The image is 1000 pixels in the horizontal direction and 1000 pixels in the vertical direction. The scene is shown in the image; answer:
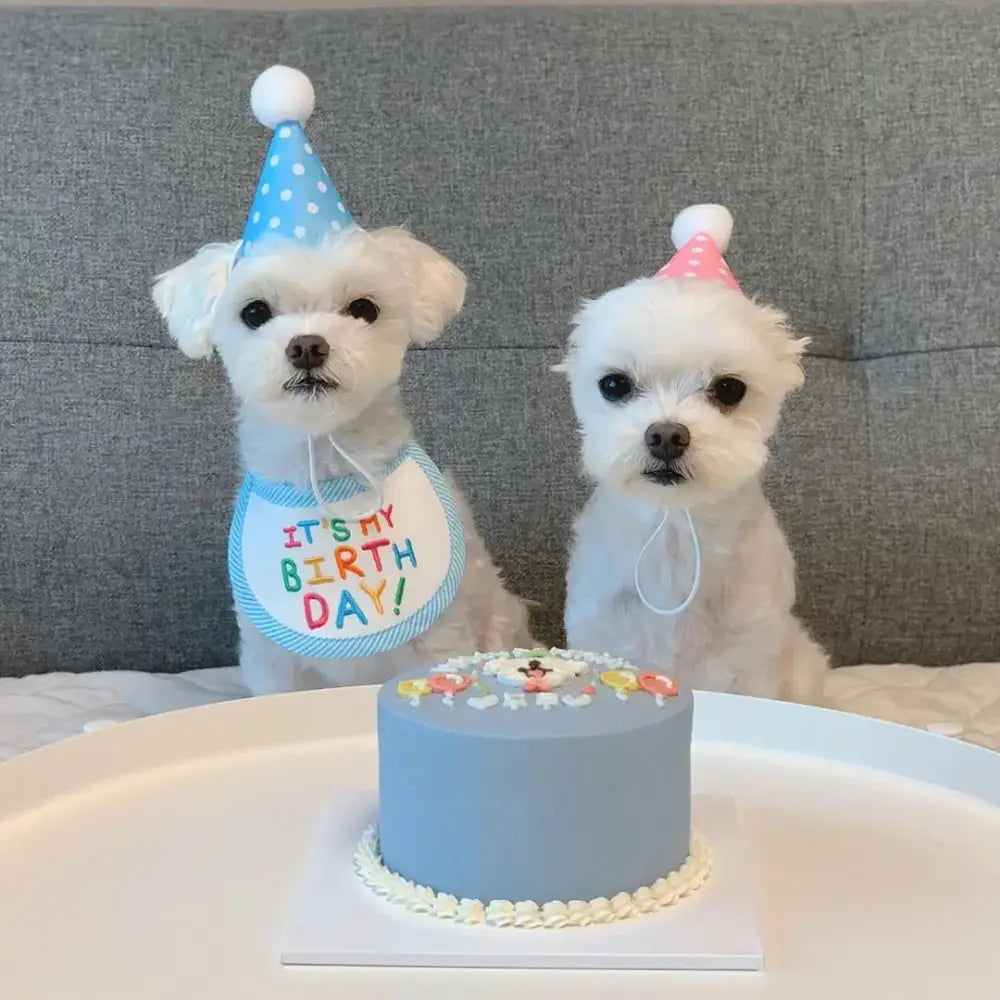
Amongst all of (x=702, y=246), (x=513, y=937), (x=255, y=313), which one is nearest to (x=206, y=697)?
(x=255, y=313)

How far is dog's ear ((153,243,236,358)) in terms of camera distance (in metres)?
1.16

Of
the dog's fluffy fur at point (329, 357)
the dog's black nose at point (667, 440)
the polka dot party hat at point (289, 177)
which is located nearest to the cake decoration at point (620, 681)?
the dog's black nose at point (667, 440)

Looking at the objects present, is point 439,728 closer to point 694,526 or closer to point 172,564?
point 694,526

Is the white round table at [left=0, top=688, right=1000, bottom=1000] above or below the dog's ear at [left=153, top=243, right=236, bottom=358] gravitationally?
below

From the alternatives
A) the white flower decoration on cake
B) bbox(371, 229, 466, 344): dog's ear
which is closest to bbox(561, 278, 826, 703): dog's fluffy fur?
bbox(371, 229, 466, 344): dog's ear

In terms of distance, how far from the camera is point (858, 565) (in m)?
1.53

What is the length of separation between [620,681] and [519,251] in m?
0.95

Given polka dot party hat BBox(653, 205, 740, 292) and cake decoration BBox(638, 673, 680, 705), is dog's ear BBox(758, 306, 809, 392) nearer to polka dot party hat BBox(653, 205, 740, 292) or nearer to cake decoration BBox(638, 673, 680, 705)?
polka dot party hat BBox(653, 205, 740, 292)

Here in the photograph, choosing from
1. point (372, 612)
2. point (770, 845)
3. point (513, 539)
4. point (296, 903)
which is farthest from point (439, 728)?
point (513, 539)

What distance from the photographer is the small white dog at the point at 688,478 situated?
1.08 metres

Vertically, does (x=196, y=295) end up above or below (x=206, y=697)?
above

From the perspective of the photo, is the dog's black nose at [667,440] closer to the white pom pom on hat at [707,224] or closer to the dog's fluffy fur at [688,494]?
the dog's fluffy fur at [688,494]

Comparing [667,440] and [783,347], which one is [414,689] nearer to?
[667,440]

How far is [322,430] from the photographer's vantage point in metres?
1.15
